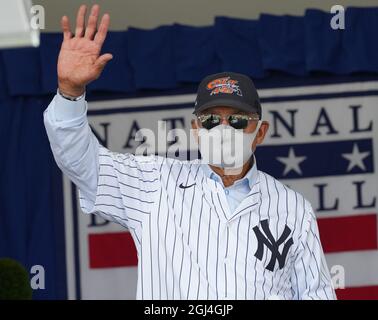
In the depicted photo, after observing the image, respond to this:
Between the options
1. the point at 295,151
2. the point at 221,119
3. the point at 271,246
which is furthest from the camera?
the point at 295,151

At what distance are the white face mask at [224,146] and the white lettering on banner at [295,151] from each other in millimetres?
1906

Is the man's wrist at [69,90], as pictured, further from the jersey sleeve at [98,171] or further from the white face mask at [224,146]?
the white face mask at [224,146]

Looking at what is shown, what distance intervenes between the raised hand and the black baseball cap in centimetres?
34

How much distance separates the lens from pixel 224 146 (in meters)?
3.09

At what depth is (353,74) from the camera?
199 inches

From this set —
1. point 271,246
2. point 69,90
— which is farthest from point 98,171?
point 271,246

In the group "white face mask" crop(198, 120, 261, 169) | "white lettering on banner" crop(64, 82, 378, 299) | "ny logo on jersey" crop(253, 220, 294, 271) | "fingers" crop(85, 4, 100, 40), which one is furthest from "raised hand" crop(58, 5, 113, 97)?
"white lettering on banner" crop(64, 82, 378, 299)

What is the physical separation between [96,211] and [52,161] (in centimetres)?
203

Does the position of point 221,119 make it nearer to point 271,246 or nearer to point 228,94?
point 228,94

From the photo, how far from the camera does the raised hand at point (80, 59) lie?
9.42 feet

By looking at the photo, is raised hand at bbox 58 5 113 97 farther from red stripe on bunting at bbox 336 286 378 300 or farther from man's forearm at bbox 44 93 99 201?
red stripe on bunting at bbox 336 286 378 300

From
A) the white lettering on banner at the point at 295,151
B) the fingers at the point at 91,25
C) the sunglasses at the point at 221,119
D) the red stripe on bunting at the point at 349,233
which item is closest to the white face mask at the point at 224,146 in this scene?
the sunglasses at the point at 221,119

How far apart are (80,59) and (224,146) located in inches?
19.2
